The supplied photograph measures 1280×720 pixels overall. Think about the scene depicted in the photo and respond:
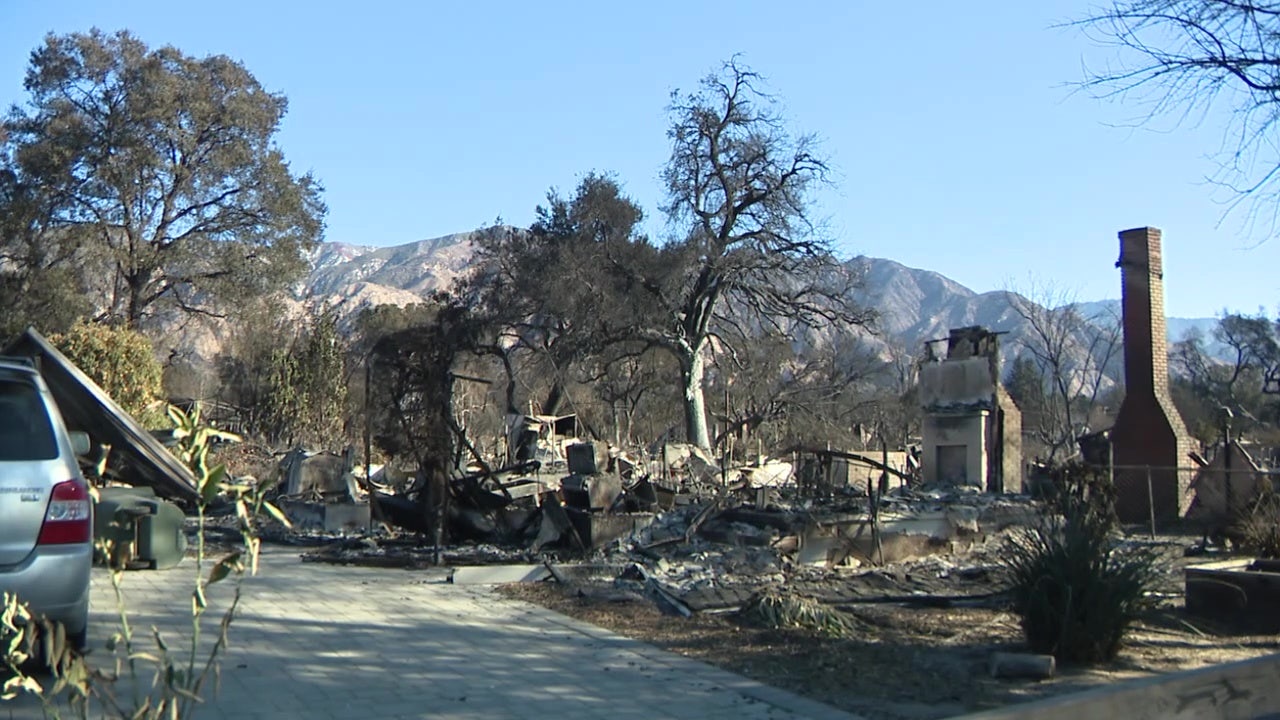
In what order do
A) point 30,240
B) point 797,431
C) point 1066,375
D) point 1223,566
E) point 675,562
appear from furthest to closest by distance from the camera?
point 1066,375 → point 797,431 → point 30,240 → point 675,562 → point 1223,566

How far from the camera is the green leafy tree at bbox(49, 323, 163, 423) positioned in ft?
69.6

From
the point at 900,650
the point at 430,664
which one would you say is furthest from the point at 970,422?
the point at 430,664

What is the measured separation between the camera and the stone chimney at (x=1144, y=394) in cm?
2372

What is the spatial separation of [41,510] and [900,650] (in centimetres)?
587

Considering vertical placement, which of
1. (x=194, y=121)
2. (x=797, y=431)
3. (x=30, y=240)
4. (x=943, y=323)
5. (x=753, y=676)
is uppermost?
(x=943, y=323)

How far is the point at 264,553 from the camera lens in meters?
14.2

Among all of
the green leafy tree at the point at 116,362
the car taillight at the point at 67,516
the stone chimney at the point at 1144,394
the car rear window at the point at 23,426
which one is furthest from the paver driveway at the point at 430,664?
the stone chimney at the point at 1144,394

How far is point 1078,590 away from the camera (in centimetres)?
793

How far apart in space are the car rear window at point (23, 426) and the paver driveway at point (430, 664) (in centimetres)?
135

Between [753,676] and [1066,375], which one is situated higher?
[1066,375]

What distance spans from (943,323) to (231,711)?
19479 centimetres

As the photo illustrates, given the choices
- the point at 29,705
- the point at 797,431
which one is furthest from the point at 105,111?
the point at 29,705

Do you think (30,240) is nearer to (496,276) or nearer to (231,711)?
(496,276)

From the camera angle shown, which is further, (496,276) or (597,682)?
(496,276)
